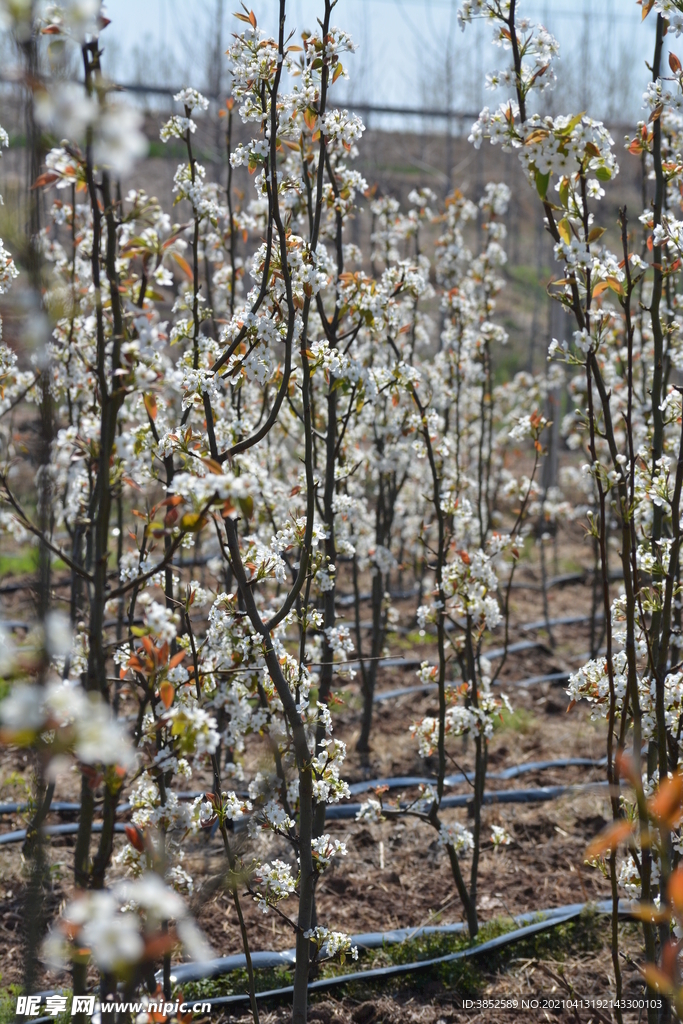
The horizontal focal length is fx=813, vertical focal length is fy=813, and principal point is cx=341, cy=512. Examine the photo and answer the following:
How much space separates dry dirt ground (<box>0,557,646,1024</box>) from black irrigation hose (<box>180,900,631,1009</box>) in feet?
0.14

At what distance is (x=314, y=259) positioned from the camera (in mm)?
2172

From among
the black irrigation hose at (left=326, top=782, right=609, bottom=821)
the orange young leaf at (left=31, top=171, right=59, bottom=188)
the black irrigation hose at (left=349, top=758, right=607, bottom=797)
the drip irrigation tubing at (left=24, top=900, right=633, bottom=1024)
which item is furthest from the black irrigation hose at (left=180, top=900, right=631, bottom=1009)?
the orange young leaf at (left=31, top=171, right=59, bottom=188)

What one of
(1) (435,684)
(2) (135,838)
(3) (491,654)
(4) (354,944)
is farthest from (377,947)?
(3) (491,654)

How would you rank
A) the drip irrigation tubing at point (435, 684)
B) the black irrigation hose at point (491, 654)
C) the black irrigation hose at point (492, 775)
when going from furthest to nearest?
1. the black irrigation hose at point (491, 654)
2. the drip irrigation tubing at point (435, 684)
3. the black irrigation hose at point (492, 775)

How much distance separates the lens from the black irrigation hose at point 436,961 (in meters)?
2.40

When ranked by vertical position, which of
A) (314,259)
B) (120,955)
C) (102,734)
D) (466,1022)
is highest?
(314,259)

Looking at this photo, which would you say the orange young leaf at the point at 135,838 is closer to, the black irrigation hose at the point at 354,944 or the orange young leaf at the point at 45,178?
the orange young leaf at the point at 45,178

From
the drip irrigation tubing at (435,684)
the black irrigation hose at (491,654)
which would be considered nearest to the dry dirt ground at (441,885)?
the drip irrigation tubing at (435,684)

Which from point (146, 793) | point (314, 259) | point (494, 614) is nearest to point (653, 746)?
point (494, 614)

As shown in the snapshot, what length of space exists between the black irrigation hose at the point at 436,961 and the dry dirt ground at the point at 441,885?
42 mm

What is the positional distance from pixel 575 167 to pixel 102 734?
4.74 ft

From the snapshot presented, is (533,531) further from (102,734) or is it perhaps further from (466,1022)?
(102,734)

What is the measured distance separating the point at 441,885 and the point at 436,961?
637mm

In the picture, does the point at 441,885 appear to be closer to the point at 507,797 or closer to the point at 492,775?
the point at 507,797
